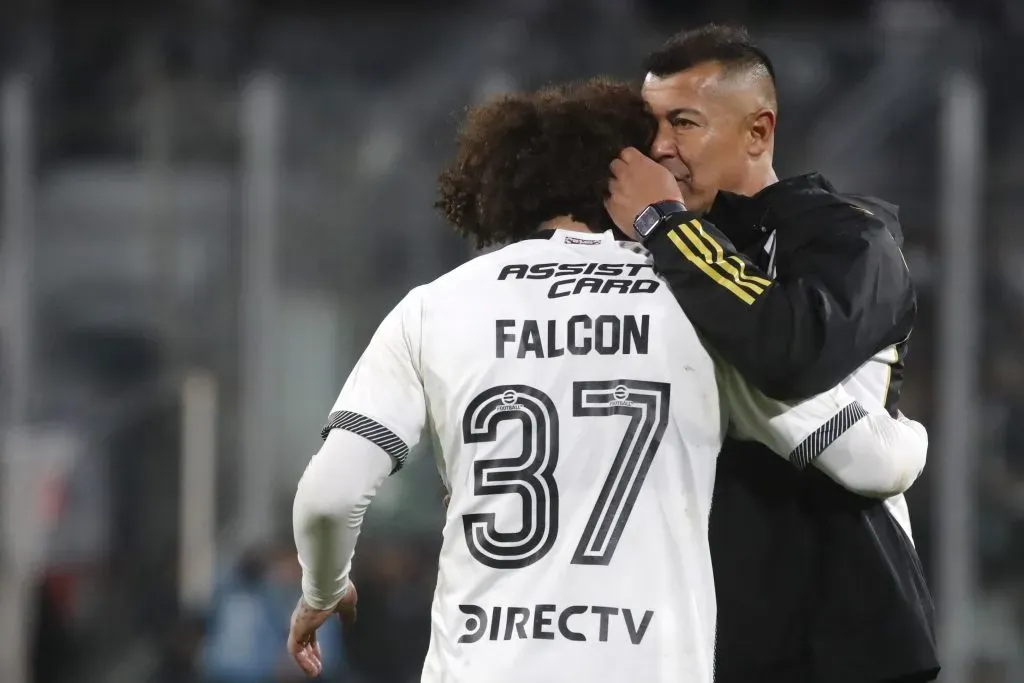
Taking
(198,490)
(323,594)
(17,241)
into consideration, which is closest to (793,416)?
(323,594)

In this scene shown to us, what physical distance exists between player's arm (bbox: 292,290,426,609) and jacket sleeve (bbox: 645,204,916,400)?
36 centimetres

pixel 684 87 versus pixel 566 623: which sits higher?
pixel 684 87

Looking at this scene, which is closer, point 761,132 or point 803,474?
point 803,474

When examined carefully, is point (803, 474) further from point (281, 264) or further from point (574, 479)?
point (281, 264)

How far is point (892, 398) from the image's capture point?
6.95 ft

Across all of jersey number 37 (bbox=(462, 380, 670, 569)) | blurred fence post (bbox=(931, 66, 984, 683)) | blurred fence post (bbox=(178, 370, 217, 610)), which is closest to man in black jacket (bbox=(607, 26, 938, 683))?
jersey number 37 (bbox=(462, 380, 670, 569))

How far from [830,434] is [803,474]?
0.21 metres

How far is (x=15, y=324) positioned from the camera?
7.60m

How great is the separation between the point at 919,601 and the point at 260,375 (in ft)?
18.3

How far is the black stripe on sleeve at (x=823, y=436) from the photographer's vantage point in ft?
6.13

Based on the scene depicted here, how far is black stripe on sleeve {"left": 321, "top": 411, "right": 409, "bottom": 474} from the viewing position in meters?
1.89

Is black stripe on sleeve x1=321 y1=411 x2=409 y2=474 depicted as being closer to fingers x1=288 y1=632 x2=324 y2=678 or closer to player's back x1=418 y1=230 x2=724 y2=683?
player's back x1=418 y1=230 x2=724 y2=683

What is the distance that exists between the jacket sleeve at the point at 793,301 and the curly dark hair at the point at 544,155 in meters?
0.13

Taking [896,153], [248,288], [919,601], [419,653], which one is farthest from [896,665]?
[248,288]
